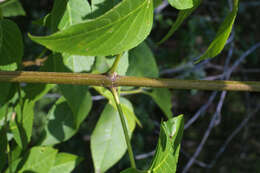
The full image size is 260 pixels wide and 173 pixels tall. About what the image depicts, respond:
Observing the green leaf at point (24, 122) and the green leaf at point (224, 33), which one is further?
the green leaf at point (24, 122)

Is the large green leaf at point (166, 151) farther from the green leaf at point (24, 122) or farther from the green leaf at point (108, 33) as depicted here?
the green leaf at point (24, 122)

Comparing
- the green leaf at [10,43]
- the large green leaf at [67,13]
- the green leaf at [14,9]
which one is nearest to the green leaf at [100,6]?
the large green leaf at [67,13]

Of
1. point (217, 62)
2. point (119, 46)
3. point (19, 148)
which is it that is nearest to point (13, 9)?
point (19, 148)

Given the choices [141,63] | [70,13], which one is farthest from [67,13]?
[141,63]

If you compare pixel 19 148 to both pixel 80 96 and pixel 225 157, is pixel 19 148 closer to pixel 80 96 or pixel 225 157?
pixel 80 96

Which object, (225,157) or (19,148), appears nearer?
(19,148)

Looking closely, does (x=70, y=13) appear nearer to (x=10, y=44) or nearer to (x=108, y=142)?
(x=10, y=44)
